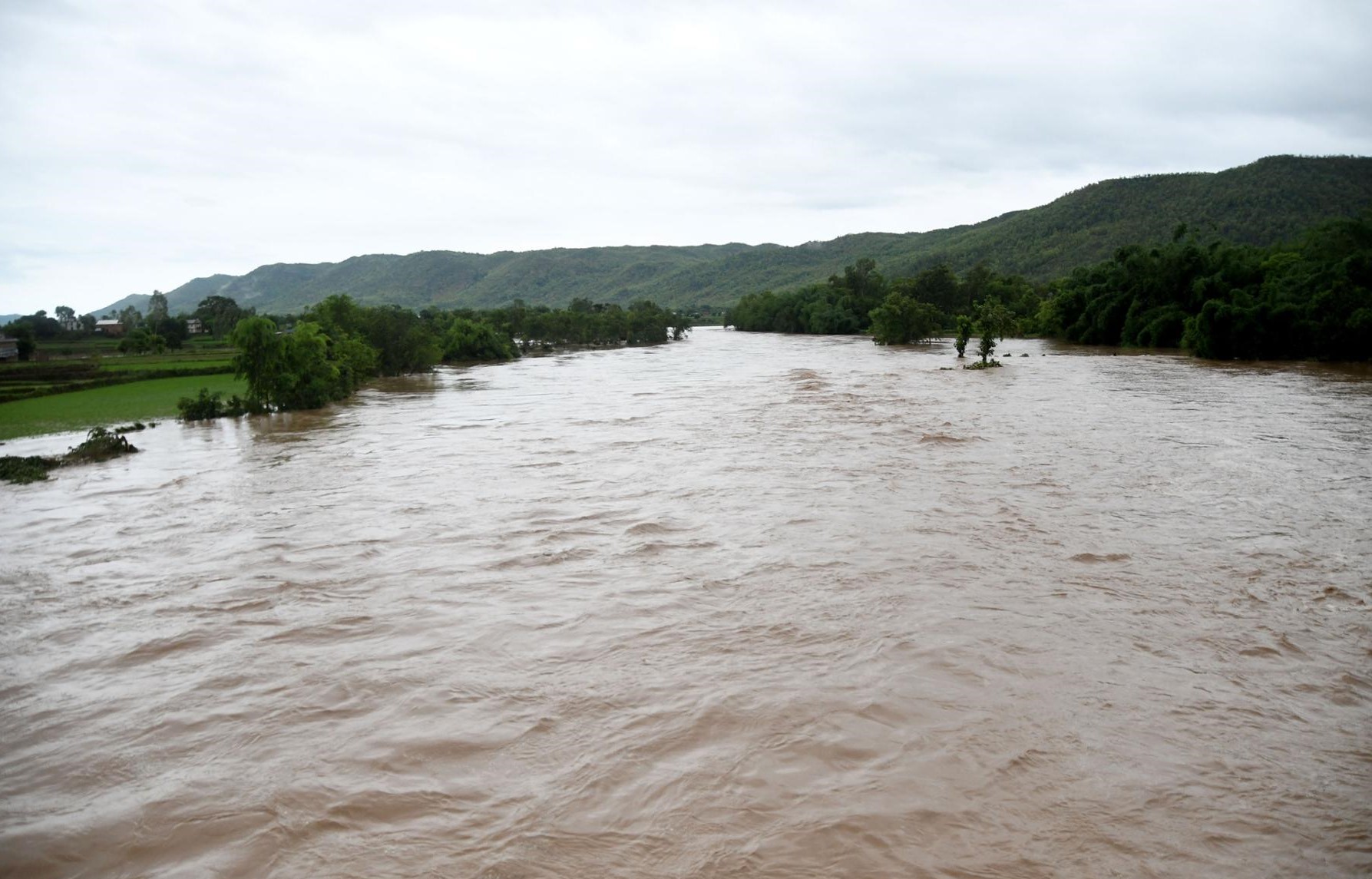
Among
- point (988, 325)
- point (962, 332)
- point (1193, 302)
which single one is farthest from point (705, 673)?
point (1193, 302)

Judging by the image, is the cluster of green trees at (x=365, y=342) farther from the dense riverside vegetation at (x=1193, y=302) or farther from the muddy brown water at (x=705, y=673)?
the dense riverside vegetation at (x=1193, y=302)

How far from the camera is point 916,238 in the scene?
507 feet

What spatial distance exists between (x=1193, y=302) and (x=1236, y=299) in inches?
329

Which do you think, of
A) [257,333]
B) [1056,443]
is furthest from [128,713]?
[257,333]

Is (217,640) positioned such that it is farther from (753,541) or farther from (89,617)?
(753,541)

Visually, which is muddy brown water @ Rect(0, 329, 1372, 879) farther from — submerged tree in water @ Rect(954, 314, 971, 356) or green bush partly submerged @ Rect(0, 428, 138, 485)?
submerged tree in water @ Rect(954, 314, 971, 356)

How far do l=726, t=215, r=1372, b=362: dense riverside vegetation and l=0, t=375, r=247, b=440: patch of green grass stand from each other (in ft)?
114

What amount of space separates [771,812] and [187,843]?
10.8ft

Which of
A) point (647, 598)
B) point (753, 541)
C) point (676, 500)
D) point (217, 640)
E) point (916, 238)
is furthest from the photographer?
point (916, 238)

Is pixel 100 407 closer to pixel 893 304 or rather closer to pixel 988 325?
pixel 988 325

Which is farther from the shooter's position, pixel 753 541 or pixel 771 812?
pixel 753 541

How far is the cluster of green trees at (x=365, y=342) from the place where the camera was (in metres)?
29.1

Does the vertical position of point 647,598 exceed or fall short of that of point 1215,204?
it falls short

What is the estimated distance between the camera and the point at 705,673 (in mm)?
6527
